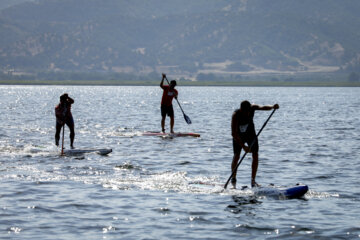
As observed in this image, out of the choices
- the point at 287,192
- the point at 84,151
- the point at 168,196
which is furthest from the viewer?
the point at 84,151

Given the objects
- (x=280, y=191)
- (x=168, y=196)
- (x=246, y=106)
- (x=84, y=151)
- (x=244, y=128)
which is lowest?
(x=168, y=196)

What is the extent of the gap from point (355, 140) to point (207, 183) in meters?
16.7

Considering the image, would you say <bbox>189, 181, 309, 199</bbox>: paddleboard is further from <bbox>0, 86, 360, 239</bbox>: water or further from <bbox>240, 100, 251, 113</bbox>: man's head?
<bbox>240, 100, 251, 113</bbox>: man's head

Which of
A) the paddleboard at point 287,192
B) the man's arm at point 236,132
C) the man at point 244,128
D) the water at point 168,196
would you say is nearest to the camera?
the water at point 168,196

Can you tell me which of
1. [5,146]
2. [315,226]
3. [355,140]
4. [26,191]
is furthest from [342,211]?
[355,140]

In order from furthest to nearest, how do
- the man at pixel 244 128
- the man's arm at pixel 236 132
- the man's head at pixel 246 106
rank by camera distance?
the man's arm at pixel 236 132
the man at pixel 244 128
the man's head at pixel 246 106

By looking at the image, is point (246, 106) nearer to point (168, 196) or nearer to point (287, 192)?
point (287, 192)

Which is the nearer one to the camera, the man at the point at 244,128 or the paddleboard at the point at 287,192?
the paddleboard at the point at 287,192

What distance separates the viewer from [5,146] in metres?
25.1

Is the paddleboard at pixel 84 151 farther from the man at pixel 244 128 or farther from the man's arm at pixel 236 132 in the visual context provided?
the man's arm at pixel 236 132

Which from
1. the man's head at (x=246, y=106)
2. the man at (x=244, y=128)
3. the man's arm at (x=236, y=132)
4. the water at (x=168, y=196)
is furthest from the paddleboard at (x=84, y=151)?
the man's head at (x=246, y=106)

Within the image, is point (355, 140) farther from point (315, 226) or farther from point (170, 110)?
point (315, 226)

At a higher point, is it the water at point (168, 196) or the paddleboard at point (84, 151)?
the paddleboard at point (84, 151)

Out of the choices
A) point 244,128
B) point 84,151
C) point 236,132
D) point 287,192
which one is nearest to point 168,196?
point 236,132
